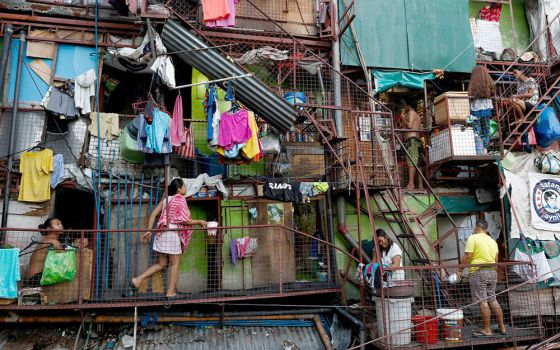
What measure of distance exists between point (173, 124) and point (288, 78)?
3721 mm

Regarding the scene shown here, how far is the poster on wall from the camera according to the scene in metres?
11.2

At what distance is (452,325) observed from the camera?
27.5 ft

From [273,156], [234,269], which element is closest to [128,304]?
[234,269]

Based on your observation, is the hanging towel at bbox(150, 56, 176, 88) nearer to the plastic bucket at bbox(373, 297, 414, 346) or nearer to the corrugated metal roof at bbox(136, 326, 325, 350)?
the corrugated metal roof at bbox(136, 326, 325, 350)

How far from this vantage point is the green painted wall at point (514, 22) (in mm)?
13938

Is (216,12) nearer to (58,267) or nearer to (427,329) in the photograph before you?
(58,267)

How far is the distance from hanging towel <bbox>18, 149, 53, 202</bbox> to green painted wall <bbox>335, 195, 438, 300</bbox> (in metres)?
6.85

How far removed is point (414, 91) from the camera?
12.6 m

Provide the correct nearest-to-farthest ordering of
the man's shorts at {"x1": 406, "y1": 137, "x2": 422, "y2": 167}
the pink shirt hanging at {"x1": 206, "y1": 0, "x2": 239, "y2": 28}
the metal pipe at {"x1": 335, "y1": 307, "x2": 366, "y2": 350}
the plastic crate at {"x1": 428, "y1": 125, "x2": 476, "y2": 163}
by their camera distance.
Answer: the metal pipe at {"x1": 335, "y1": 307, "x2": 366, "y2": 350} → the pink shirt hanging at {"x1": 206, "y1": 0, "x2": 239, "y2": 28} → the plastic crate at {"x1": 428, "y1": 125, "x2": 476, "y2": 163} → the man's shorts at {"x1": 406, "y1": 137, "x2": 422, "y2": 167}

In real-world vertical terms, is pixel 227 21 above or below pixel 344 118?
above

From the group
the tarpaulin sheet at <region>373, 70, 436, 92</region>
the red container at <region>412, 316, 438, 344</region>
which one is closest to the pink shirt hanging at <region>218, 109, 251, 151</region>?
the tarpaulin sheet at <region>373, 70, 436, 92</region>

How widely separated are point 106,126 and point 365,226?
6876 mm

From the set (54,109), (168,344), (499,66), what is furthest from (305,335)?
(499,66)

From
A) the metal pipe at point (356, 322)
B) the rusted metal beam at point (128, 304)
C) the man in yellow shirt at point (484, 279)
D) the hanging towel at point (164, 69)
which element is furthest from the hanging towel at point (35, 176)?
the man in yellow shirt at point (484, 279)
